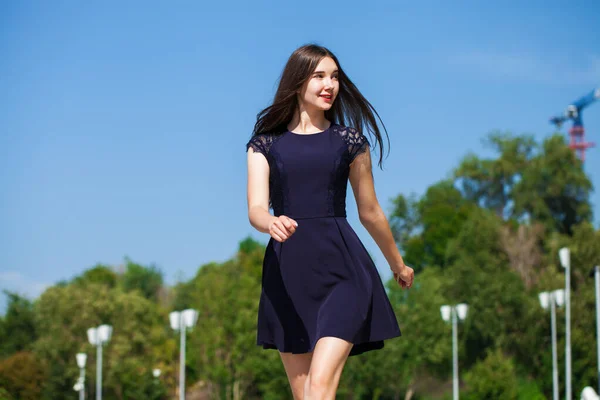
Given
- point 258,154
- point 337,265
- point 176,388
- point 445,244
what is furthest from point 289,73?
point 445,244

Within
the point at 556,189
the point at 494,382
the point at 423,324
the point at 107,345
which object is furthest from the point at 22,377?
the point at 556,189

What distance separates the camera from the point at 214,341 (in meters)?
48.8

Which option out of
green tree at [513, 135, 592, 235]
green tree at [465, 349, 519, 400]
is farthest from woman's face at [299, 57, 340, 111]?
green tree at [513, 135, 592, 235]

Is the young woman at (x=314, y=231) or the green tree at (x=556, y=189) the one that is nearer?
the young woman at (x=314, y=231)

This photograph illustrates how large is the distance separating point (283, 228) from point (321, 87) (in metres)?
1.10

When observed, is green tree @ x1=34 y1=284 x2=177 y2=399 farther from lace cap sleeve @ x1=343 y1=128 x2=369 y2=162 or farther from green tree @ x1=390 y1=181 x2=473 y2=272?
lace cap sleeve @ x1=343 y1=128 x2=369 y2=162

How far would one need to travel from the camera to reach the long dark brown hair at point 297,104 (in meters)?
5.28

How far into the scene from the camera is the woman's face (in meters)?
5.25

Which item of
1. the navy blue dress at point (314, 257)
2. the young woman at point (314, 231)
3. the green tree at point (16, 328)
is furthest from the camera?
the green tree at point (16, 328)

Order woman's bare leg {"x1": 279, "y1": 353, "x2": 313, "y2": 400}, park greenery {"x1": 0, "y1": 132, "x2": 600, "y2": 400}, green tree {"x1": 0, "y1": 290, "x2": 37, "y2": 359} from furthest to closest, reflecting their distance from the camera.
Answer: green tree {"x1": 0, "y1": 290, "x2": 37, "y2": 359} → park greenery {"x1": 0, "y1": 132, "x2": 600, "y2": 400} → woman's bare leg {"x1": 279, "y1": 353, "x2": 313, "y2": 400}

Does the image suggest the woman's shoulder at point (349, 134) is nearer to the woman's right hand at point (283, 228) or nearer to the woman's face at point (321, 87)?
the woman's face at point (321, 87)

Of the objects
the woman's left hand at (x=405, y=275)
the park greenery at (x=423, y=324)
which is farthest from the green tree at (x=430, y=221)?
the woman's left hand at (x=405, y=275)

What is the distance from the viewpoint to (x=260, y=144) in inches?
207

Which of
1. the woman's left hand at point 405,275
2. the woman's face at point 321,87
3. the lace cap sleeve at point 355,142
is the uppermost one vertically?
the woman's face at point 321,87
